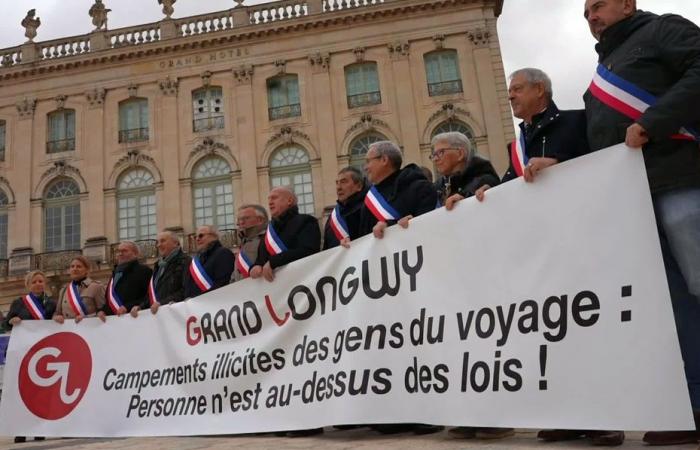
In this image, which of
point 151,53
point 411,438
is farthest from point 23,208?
point 411,438

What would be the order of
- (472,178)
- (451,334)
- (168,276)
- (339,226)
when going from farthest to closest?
(168,276), (339,226), (472,178), (451,334)

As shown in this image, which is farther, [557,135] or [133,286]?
[133,286]

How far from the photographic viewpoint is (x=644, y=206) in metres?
2.60

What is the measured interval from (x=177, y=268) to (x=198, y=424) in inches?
74.6

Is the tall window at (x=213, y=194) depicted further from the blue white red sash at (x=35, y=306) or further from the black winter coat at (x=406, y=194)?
the black winter coat at (x=406, y=194)

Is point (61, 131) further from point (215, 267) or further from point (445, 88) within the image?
point (215, 267)

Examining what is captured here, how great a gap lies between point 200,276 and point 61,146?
19.5 meters

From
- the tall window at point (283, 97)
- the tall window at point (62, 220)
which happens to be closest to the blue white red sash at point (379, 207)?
the tall window at point (283, 97)

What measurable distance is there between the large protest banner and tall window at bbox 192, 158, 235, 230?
52.4 feet

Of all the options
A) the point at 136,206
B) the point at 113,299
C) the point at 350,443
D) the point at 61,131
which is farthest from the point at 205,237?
the point at 61,131

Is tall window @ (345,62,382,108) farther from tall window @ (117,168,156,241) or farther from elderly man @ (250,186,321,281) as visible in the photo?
elderly man @ (250,186,321,281)

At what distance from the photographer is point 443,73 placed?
21.1 m

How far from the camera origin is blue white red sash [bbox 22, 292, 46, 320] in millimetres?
6527

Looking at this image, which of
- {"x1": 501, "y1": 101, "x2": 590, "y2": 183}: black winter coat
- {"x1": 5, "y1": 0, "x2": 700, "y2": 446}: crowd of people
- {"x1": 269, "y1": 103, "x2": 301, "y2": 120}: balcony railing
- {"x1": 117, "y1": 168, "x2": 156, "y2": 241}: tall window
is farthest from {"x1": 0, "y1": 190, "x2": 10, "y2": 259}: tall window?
{"x1": 501, "y1": 101, "x2": 590, "y2": 183}: black winter coat
